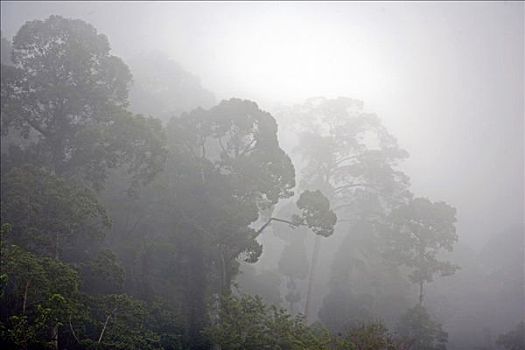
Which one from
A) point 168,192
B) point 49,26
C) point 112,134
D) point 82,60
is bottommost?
point 168,192

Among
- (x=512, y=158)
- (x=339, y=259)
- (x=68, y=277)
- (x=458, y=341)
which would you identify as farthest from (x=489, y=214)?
(x=68, y=277)

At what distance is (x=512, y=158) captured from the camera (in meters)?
161

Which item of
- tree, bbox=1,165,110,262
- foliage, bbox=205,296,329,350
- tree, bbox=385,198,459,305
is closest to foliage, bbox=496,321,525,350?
tree, bbox=385,198,459,305

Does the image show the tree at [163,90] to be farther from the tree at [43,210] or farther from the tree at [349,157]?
the tree at [43,210]

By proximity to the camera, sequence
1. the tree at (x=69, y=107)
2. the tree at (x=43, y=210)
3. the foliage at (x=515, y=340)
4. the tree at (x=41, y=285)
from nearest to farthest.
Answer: the tree at (x=41, y=285) → the tree at (x=43, y=210) → the tree at (x=69, y=107) → the foliage at (x=515, y=340)

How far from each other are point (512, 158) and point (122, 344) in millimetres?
186970

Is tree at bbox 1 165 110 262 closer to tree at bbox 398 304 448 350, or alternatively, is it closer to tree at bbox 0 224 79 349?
tree at bbox 0 224 79 349

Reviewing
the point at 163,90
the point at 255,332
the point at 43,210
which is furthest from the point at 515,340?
the point at 163,90

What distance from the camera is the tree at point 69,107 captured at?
14.9 m

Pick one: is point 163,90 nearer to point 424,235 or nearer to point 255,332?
point 424,235

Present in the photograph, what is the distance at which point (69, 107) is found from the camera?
1619cm

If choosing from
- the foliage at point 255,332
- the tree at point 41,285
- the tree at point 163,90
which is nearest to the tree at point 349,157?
the tree at point 163,90

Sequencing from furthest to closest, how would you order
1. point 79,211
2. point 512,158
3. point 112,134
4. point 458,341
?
point 512,158 < point 458,341 < point 112,134 < point 79,211

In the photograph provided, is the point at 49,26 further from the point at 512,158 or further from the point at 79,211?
the point at 512,158
